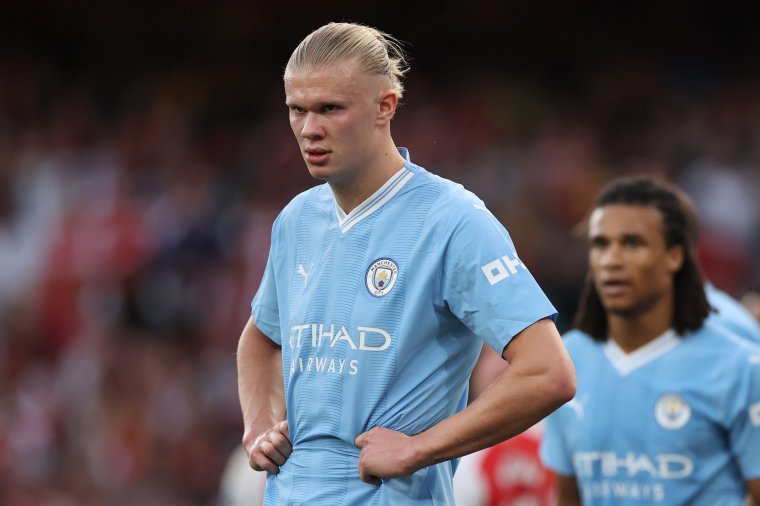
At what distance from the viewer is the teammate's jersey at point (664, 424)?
495cm

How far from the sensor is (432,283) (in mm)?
3494

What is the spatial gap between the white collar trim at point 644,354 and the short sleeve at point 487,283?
6.34 ft

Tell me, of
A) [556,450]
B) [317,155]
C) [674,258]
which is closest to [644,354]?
[674,258]

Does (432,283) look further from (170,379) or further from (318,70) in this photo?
(170,379)

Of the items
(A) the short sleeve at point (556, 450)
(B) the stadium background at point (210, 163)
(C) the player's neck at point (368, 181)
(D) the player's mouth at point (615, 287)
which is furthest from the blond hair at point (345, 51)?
(B) the stadium background at point (210, 163)

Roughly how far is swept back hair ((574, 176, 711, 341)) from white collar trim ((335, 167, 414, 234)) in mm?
1897

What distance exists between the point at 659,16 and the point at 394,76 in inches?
362

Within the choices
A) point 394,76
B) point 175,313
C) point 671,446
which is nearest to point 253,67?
point 175,313

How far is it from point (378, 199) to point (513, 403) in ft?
2.28

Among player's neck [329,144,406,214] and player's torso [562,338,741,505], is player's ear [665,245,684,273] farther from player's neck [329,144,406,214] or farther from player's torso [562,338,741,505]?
player's neck [329,144,406,214]

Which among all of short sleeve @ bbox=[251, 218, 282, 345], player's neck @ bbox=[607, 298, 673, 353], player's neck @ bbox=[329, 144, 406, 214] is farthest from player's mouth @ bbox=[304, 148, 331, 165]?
player's neck @ bbox=[607, 298, 673, 353]

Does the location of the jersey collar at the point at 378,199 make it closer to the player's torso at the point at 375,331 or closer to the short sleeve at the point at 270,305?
the player's torso at the point at 375,331

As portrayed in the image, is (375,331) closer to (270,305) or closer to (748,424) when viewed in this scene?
(270,305)

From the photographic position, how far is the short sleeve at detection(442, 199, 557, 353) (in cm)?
339
